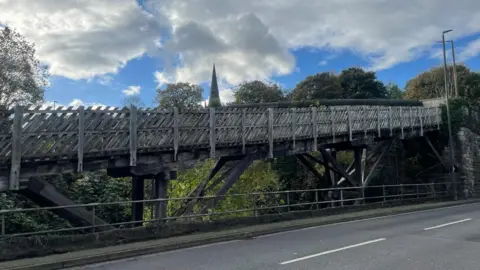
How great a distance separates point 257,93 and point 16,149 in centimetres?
6184

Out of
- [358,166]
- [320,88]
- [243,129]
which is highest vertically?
[320,88]

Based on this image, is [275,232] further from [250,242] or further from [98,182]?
[98,182]

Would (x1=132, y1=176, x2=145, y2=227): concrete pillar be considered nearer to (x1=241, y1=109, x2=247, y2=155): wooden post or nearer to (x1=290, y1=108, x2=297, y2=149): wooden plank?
(x1=241, y1=109, x2=247, y2=155): wooden post

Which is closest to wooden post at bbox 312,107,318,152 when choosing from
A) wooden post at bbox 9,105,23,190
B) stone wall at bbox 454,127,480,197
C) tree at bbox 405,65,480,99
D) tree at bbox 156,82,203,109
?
wooden post at bbox 9,105,23,190

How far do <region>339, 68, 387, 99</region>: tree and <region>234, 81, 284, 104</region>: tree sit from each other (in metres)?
10.5

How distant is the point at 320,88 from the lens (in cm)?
6275

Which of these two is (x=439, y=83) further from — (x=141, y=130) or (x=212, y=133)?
(x=141, y=130)

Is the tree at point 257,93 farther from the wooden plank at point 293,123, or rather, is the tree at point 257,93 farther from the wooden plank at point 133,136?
the wooden plank at point 133,136

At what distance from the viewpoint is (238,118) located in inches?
583

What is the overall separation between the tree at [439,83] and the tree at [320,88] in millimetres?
11376

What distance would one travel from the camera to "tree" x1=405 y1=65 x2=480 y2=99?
54816 mm

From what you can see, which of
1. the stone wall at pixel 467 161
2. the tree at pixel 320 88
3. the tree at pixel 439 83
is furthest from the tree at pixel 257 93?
the stone wall at pixel 467 161

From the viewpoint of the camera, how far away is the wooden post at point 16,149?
9289 millimetres

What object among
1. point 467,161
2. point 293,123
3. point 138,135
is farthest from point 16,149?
point 467,161
